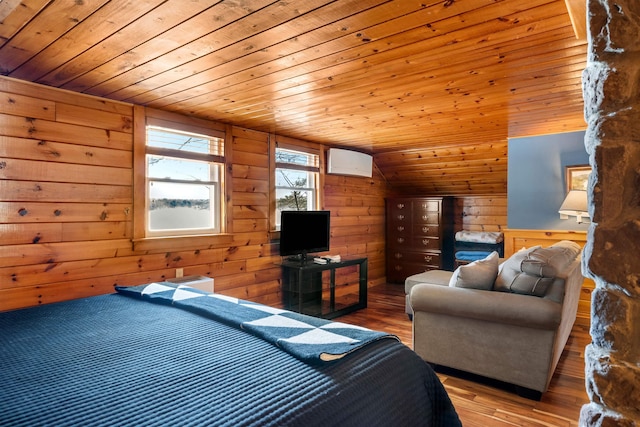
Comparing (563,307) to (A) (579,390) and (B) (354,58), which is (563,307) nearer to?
(A) (579,390)

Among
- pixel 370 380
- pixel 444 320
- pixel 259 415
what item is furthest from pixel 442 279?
pixel 259 415

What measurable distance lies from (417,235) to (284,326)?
469cm

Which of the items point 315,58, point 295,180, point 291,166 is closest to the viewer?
point 315,58

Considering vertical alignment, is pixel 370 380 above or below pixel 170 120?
below

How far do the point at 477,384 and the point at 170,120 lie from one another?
3.25 m

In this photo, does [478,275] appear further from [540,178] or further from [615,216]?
[540,178]

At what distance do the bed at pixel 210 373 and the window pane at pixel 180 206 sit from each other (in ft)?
5.11

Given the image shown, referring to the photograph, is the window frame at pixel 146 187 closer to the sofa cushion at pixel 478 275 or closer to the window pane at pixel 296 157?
the window pane at pixel 296 157

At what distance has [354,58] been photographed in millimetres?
2295

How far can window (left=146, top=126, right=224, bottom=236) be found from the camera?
3428mm

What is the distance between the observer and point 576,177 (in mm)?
4266

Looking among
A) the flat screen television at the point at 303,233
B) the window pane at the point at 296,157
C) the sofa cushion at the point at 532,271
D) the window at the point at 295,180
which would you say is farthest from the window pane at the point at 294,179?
the sofa cushion at the point at 532,271

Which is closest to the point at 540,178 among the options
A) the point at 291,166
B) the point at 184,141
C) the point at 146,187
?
the point at 291,166

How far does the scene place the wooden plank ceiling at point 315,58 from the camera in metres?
1.76
